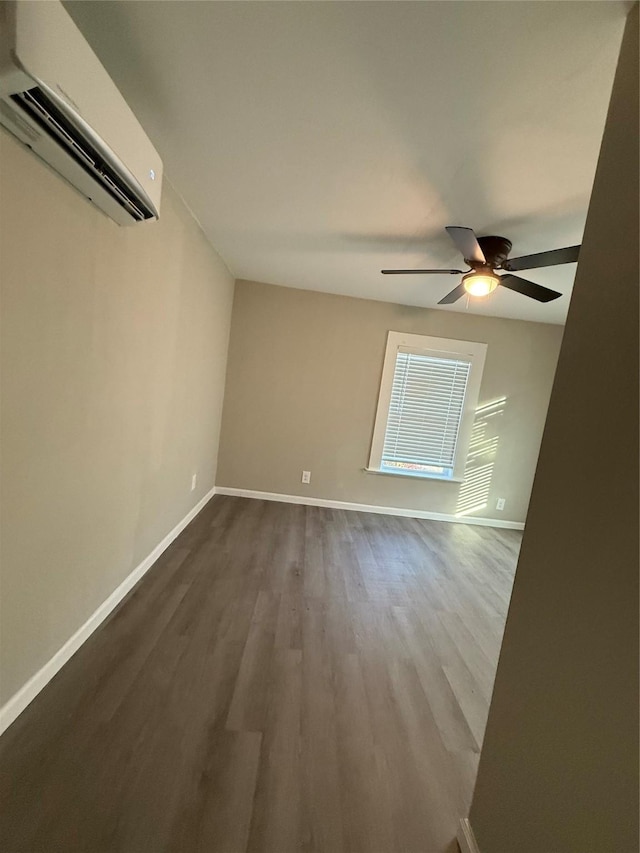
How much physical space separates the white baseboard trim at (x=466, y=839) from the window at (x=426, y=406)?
10.9ft

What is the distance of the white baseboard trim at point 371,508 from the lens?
4.43 meters

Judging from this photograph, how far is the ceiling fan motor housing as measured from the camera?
7.64ft

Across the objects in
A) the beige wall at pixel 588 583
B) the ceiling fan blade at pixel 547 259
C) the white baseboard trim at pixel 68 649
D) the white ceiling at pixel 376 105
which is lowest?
the white baseboard trim at pixel 68 649

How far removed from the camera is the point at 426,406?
441cm

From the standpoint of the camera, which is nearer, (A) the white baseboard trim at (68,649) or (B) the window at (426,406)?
(A) the white baseboard trim at (68,649)

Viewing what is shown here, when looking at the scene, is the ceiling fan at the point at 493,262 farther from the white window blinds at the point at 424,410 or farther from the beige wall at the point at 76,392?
the white window blinds at the point at 424,410

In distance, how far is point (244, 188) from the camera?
2.11 m

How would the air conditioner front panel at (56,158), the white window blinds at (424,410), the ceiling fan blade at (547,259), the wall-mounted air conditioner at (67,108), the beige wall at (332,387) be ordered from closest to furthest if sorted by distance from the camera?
the wall-mounted air conditioner at (67,108) < the air conditioner front panel at (56,158) < the ceiling fan blade at (547,259) < the beige wall at (332,387) < the white window blinds at (424,410)

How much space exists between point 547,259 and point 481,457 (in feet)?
9.42

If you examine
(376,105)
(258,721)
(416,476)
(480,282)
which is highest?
(376,105)

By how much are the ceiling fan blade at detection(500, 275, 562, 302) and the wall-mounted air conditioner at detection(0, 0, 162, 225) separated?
6.62ft

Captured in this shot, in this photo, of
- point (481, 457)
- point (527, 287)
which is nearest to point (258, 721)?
point (527, 287)

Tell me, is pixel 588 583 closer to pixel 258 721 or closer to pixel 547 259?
pixel 258 721

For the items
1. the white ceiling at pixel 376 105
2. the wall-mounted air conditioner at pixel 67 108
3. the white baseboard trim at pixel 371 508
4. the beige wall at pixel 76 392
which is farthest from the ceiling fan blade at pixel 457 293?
the white baseboard trim at pixel 371 508
